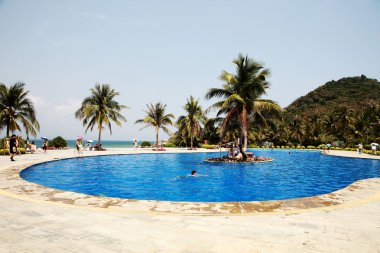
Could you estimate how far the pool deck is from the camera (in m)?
4.17

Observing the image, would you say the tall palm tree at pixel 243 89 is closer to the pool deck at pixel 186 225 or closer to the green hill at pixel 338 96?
the pool deck at pixel 186 225

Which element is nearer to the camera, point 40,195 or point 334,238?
point 334,238

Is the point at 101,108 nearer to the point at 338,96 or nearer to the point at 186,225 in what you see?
the point at 186,225

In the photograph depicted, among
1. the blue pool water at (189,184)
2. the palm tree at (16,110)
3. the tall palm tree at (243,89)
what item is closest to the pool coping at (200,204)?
the blue pool water at (189,184)

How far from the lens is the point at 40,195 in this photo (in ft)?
26.9

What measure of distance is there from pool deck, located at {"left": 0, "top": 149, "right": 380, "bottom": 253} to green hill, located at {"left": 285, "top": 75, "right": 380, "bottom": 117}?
84060 millimetres

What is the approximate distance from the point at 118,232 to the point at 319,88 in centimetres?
11840

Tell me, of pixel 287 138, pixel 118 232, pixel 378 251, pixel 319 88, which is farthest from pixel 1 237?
pixel 319 88

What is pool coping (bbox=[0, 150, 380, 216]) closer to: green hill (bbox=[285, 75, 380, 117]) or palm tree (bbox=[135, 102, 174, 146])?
palm tree (bbox=[135, 102, 174, 146])

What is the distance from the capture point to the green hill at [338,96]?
281ft

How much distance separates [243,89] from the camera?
24938 millimetres

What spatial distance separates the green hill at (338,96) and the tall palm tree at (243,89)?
65.3 meters

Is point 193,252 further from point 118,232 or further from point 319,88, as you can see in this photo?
point 319,88

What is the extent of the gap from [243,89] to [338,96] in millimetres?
84976
